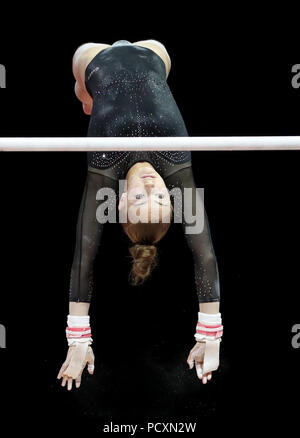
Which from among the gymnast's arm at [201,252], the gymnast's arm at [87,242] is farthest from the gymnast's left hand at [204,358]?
the gymnast's arm at [87,242]

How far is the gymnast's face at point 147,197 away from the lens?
294cm

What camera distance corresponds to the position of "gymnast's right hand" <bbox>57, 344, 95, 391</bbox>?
10.1 ft

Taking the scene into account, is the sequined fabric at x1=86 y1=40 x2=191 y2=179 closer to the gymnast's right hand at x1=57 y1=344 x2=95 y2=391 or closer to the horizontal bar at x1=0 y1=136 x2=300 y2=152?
the horizontal bar at x1=0 y1=136 x2=300 y2=152

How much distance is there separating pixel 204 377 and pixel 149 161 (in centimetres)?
90

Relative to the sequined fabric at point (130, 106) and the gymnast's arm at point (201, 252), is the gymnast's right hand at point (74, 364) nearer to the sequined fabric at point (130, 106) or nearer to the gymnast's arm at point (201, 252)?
the gymnast's arm at point (201, 252)

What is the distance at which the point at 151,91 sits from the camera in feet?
10.5

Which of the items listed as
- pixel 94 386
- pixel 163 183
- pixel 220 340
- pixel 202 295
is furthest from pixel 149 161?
pixel 94 386

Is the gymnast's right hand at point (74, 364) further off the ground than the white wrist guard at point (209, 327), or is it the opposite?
the white wrist guard at point (209, 327)

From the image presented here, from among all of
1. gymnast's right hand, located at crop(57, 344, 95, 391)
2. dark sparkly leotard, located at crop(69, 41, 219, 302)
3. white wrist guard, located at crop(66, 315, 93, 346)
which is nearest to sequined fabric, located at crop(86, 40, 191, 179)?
dark sparkly leotard, located at crop(69, 41, 219, 302)

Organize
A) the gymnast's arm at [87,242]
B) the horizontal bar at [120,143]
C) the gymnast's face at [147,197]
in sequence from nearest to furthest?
the horizontal bar at [120,143] → the gymnast's face at [147,197] → the gymnast's arm at [87,242]

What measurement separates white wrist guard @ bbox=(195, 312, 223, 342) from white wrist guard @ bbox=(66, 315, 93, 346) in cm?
45

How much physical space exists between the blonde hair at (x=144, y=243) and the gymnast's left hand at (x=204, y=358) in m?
0.37

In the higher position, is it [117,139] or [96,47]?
[96,47]
